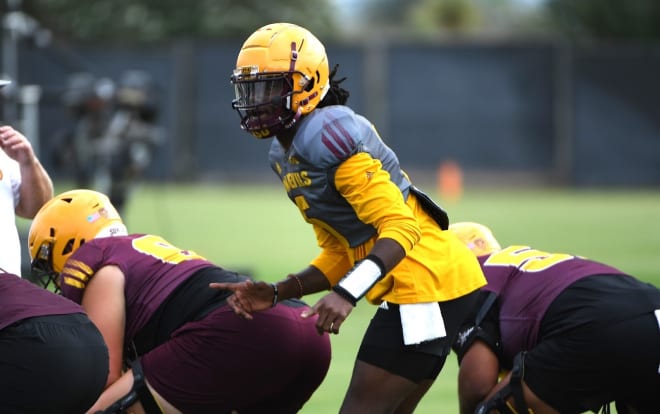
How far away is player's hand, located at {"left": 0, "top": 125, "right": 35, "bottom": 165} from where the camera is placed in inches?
202

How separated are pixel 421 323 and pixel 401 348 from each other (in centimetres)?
12

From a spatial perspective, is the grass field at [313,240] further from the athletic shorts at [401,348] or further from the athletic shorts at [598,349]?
the athletic shorts at [401,348]

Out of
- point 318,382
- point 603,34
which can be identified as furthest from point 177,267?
point 603,34

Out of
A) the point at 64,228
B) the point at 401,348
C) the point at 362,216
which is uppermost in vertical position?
the point at 362,216

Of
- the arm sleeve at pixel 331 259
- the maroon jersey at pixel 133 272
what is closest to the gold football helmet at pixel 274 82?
the arm sleeve at pixel 331 259

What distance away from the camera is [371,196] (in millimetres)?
4410

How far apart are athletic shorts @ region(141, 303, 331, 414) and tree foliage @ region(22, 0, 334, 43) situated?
3100cm

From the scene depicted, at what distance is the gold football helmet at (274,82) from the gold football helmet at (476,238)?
1.12 m

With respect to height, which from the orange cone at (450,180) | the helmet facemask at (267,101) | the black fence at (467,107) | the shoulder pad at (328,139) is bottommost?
the orange cone at (450,180)

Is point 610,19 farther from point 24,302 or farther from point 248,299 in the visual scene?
point 24,302

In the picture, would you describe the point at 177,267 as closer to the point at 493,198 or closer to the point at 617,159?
the point at 493,198

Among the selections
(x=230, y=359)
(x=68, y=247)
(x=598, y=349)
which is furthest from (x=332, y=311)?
(x=68, y=247)

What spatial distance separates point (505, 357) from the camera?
16.6 ft

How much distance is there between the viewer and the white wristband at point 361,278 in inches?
165
